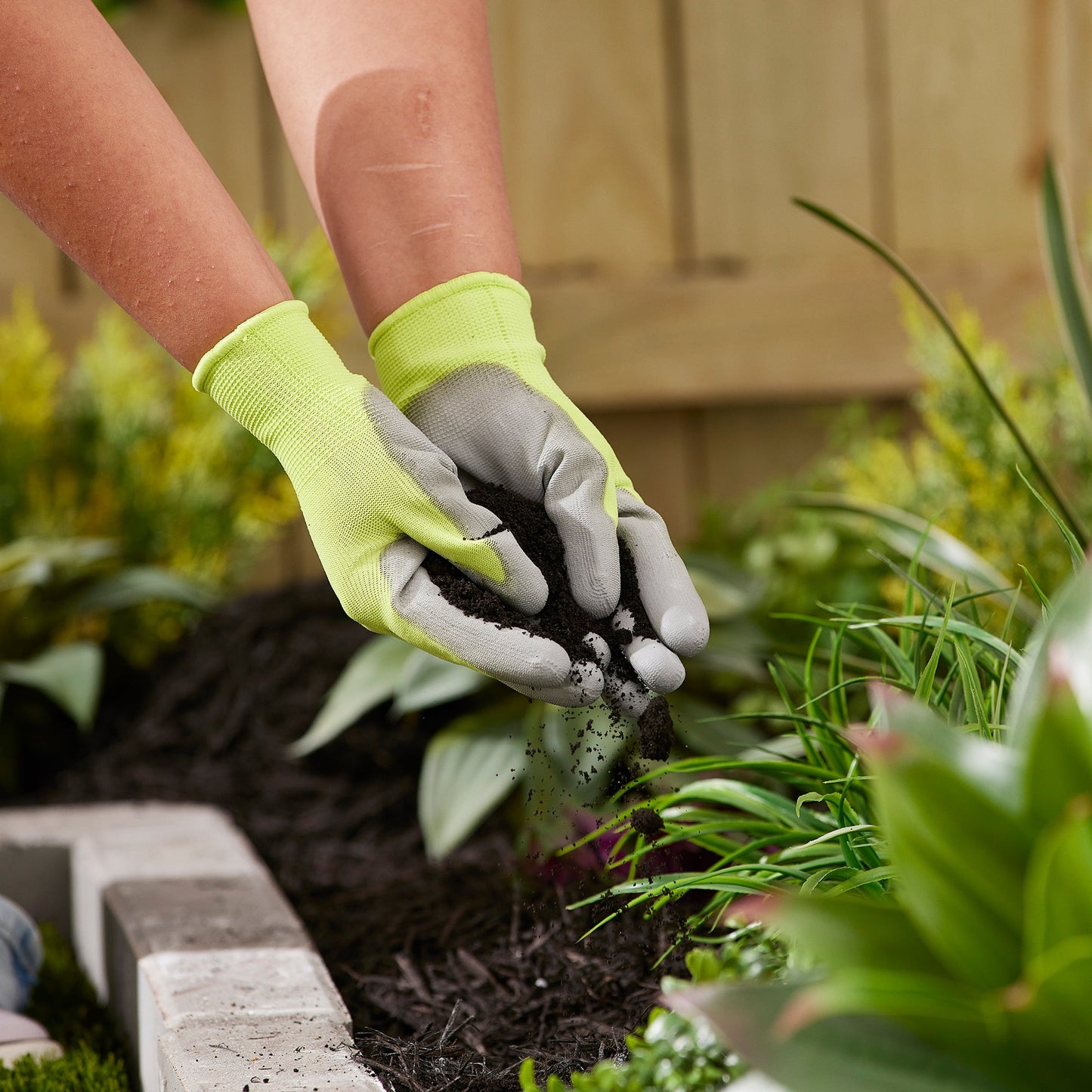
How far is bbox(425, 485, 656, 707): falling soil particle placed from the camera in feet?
2.62

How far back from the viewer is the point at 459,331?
34.9 inches

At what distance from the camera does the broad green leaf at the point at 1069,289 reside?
122 cm

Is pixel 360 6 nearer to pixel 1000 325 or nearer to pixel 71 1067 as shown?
pixel 71 1067

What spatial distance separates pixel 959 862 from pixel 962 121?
222 centimetres

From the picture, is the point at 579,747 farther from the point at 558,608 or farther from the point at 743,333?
the point at 743,333

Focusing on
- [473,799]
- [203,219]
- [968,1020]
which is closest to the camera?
[968,1020]

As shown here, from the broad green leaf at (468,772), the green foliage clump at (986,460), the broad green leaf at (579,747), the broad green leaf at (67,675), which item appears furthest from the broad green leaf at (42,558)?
the green foliage clump at (986,460)

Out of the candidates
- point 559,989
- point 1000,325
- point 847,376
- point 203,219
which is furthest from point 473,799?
point 1000,325

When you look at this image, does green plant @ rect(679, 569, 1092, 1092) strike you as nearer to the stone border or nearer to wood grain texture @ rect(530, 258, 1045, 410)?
the stone border

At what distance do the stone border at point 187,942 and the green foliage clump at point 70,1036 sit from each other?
19mm

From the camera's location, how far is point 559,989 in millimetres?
893

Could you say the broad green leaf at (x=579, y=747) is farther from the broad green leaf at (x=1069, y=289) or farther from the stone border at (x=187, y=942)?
the broad green leaf at (x=1069, y=289)

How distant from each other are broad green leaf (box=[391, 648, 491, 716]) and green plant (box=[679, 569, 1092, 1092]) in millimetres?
976

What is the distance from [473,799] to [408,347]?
0.63m
